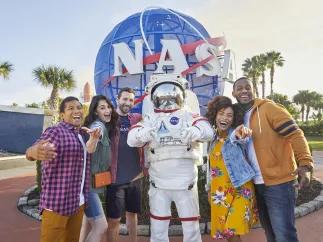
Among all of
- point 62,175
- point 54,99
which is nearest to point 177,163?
point 62,175

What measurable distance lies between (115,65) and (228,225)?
4743mm

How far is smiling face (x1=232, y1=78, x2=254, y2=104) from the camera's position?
335 centimetres

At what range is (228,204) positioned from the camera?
323 centimetres

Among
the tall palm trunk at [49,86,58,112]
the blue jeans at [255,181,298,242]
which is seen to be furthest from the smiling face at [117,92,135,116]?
the tall palm trunk at [49,86,58,112]

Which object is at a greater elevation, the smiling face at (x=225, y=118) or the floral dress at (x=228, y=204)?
the smiling face at (x=225, y=118)

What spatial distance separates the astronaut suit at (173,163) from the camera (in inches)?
131

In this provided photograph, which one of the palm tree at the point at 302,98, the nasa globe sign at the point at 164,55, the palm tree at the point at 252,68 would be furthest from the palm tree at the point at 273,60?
the nasa globe sign at the point at 164,55

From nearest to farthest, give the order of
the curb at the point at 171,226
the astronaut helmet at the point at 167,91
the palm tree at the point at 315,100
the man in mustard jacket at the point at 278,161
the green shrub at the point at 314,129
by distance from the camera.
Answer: the man in mustard jacket at the point at 278,161 < the astronaut helmet at the point at 167,91 < the curb at the point at 171,226 < the green shrub at the point at 314,129 < the palm tree at the point at 315,100

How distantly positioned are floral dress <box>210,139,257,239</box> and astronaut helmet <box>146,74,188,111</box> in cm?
58

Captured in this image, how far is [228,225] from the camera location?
3.20 m

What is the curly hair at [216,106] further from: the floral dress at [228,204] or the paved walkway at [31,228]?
the paved walkway at [31,228]

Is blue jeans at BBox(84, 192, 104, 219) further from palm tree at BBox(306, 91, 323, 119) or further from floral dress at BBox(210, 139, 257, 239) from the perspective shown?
palm tree at BBox(306, 91, 323, 119)

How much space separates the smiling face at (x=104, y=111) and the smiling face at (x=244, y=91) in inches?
48.0

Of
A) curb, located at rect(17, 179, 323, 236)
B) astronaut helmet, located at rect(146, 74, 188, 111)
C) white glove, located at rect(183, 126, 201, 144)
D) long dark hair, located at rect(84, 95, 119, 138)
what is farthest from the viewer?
curb, located at rect(17, 179, 323, 236)
